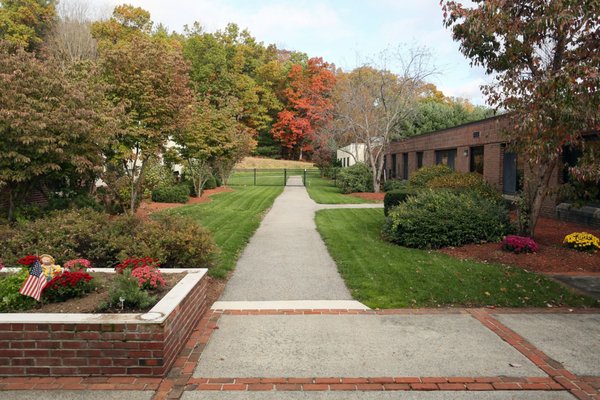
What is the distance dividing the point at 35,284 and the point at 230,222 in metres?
9.35

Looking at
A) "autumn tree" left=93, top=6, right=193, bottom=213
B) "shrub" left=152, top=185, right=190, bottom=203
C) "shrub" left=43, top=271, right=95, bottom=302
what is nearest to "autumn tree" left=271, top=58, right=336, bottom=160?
"shrub" left=152, top=185, right=190, bottom=203

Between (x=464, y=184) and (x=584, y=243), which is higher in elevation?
(x=464, y=184)

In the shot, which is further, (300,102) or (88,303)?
(300,102)

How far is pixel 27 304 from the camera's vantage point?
471cm

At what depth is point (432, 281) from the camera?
7367 millimetres

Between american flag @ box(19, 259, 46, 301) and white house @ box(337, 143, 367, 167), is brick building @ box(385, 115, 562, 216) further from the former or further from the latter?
white house @ box(337, 143, 367, 167)

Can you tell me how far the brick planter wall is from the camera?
161 inches

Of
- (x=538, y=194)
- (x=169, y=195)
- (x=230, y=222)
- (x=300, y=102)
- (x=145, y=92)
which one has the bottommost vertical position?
(x=230, y=222)

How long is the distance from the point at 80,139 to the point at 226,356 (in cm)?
798

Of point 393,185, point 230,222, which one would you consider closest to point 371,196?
point 393,185

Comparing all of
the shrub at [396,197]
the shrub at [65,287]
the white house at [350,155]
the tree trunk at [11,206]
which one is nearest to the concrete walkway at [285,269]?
the shrub at [65,287]

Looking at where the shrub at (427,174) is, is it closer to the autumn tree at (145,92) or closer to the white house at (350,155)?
the autumn tree at (145,92)

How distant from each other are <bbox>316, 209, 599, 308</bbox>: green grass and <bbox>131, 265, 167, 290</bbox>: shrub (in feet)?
9.64

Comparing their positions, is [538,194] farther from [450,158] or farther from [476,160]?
[450,158]
